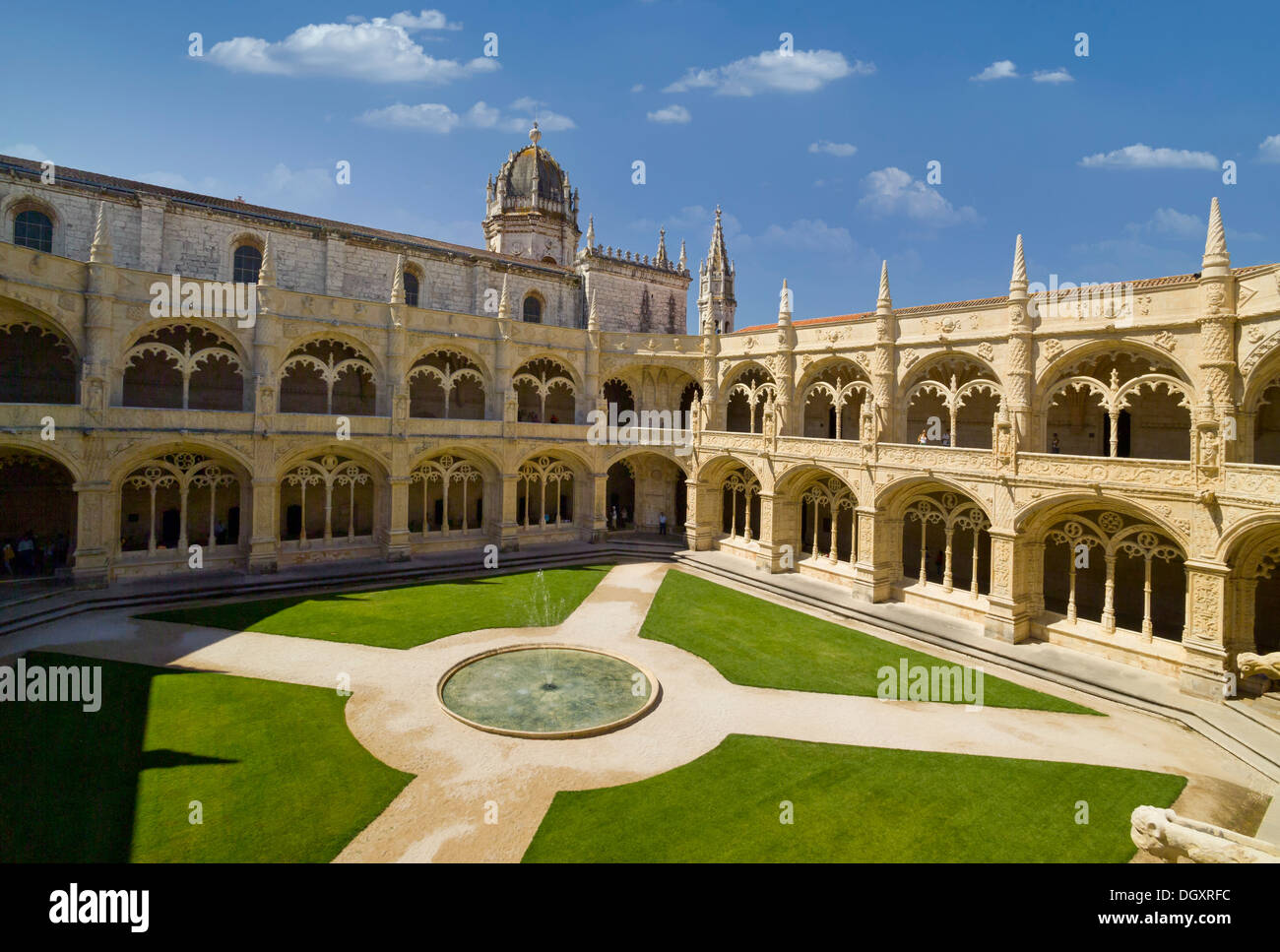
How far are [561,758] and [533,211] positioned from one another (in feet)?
133

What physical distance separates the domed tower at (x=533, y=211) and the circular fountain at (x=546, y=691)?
109 ft

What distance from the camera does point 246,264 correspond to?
96.8 feet

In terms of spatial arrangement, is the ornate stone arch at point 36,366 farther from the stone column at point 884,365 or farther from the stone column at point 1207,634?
the stone column at point 1207,634

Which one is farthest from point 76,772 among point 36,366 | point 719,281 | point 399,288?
point 719,281

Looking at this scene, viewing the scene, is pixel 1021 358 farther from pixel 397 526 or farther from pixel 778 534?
pixel 397 526

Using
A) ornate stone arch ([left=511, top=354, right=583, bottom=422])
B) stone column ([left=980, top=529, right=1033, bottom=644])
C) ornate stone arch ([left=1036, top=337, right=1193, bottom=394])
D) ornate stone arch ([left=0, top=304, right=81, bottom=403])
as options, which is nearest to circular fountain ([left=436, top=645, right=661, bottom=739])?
stone column ([left=980, top=529, right=1033, bottom=644])

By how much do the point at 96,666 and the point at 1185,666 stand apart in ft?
91.4

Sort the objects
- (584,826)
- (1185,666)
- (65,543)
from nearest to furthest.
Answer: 1. (584,826)
2. (1185,666)
3. (65,543)

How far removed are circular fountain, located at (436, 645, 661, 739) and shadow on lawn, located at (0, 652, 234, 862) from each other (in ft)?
16.8

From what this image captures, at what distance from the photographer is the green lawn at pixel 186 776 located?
32.3ft
